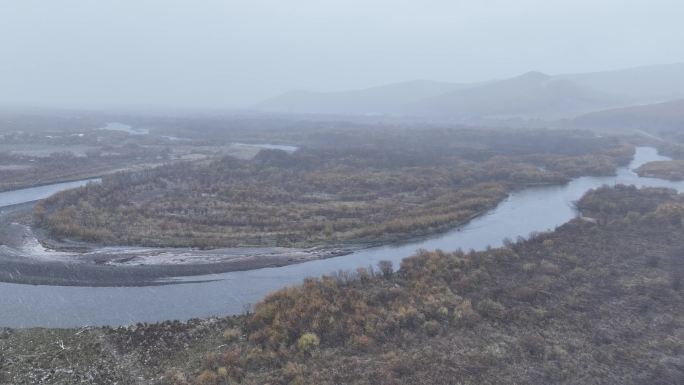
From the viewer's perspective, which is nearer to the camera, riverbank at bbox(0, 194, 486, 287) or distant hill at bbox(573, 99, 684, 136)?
riverbank at bbox(0, 194, 486, 287)

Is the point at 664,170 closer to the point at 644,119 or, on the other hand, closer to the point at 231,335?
the point at 231,335

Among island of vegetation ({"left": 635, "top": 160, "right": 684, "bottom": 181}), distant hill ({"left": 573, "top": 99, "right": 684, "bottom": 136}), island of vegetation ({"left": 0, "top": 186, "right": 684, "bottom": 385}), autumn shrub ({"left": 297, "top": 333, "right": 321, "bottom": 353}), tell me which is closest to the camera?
island of vegetation ({"left": 0, "top": 186, "right": 684, "bottom": 385})

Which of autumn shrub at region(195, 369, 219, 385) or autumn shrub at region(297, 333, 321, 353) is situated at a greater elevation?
autumn shrub at region(297, 333, 321, 353)

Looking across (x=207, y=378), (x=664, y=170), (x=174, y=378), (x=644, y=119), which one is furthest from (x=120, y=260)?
(x=644, y=119)

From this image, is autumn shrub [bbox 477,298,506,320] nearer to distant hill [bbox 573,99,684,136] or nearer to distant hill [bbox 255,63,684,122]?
distant hill [bbox 573,99,684,136]

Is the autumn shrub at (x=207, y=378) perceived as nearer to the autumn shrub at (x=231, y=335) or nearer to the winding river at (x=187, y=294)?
the autumn shrub at (x=231, y=335)

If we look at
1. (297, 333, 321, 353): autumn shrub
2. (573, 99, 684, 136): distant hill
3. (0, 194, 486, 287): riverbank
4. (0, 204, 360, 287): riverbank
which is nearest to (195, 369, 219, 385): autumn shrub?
(297, 333, 321, 353): autumn shrub

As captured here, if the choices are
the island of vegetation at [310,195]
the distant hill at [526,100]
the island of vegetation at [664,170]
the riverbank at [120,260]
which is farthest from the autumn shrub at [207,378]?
the distant hill at [526,100]
